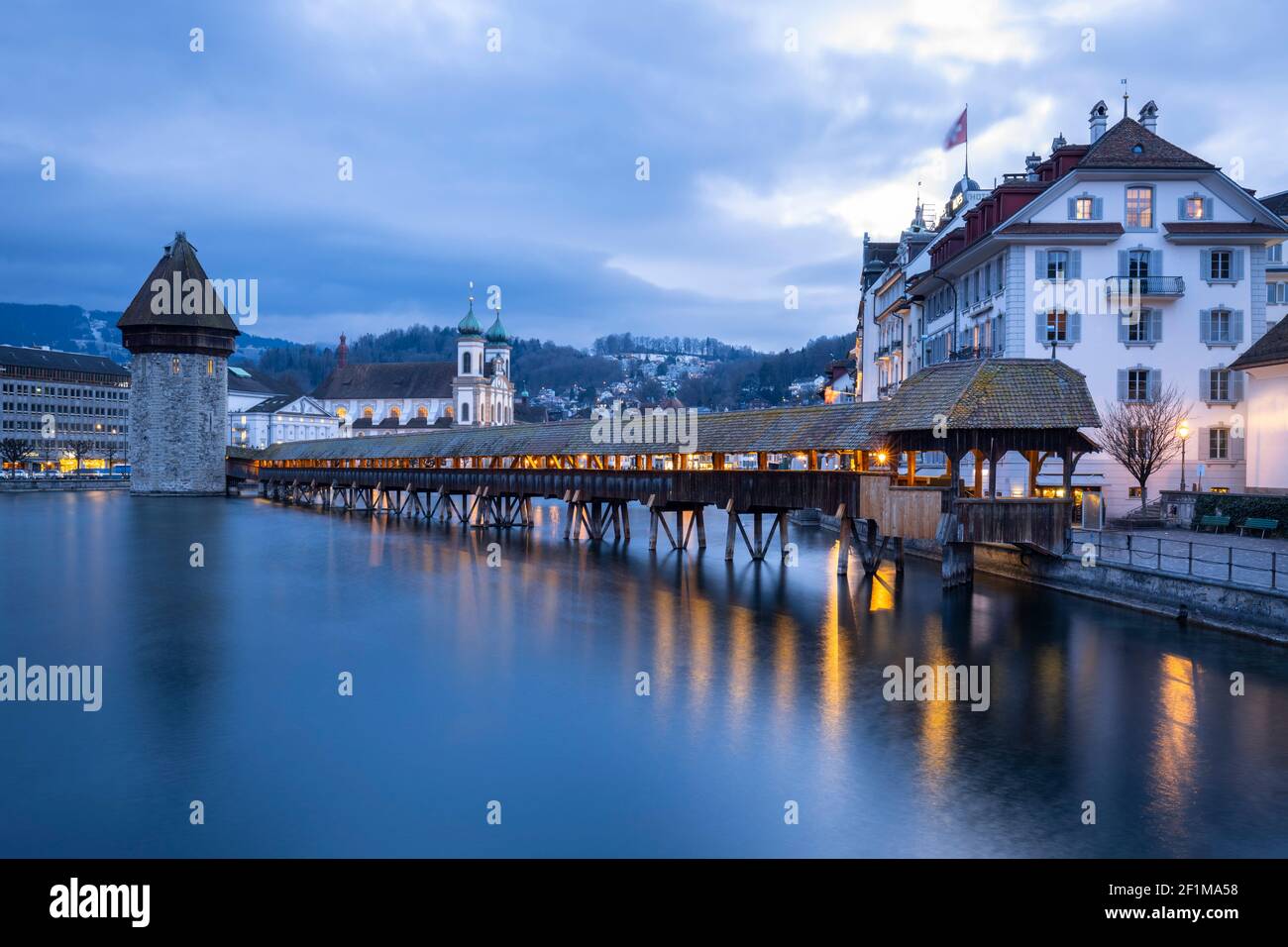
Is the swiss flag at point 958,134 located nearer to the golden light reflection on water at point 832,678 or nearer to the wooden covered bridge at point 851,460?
the wooden covered bridge at point 851,460

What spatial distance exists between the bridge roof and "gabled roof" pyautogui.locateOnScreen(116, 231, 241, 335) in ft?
94.2

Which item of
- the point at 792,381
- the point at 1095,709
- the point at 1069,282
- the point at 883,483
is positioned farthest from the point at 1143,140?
the point at 792,381

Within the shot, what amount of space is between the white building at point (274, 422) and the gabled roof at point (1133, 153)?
100817 mm

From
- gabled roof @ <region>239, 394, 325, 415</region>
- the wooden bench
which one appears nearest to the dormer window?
the wooden bench

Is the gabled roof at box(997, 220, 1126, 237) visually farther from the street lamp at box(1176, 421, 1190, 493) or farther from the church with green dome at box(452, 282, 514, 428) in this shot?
the church with green dome at box(452, 282, 514, 428)

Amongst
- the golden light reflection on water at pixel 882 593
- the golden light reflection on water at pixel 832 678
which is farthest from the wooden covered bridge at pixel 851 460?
the golden light reflection on water at pixel 832 678

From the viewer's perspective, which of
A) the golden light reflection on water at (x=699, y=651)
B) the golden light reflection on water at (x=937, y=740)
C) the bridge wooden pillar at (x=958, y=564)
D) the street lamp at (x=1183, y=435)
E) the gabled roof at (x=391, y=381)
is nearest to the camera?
the golden light reflection on water at (x=937, y=740)

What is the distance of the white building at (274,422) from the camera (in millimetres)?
118000

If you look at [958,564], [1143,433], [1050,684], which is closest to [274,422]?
[958,564]

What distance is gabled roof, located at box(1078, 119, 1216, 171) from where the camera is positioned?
30578 mm

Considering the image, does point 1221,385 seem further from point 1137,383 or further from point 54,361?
point 54,361

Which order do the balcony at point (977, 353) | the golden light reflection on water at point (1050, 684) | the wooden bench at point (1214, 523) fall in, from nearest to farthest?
the golden light reflection on water at point (1050, 684) < the wooden bench at point (1214, 523) < the balcony at point (977, 353)
